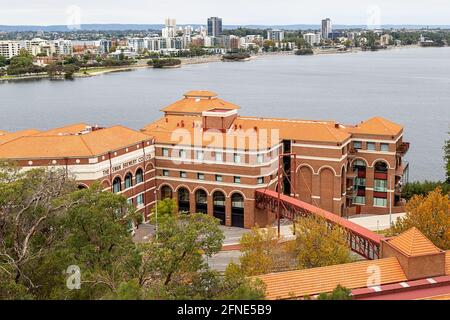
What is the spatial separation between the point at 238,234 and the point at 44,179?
1948 centimetres

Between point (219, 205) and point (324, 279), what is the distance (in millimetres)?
22162

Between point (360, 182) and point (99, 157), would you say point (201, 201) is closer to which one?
point (99, 157)

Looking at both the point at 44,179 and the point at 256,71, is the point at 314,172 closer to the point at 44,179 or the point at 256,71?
the point at 44,179

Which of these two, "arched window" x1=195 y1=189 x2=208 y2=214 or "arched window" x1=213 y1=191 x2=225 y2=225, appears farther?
"arched window" x1=195 y1=189 x2=208 y2=214

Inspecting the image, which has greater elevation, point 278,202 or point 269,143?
point 269,143

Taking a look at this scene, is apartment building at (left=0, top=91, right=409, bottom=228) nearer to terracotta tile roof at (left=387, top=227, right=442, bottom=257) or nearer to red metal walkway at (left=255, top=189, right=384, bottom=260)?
red metal walkway at (left=255, top=189, right=384, bottom=260)

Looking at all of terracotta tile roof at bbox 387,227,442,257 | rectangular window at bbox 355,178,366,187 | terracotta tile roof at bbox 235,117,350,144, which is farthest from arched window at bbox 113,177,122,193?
terracotta tile roof at bbox 387,227,442,257

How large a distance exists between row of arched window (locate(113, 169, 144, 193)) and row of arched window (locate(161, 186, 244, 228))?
7.94ft

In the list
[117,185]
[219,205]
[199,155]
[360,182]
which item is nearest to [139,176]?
[117,185]

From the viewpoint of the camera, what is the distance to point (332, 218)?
35.6 metres

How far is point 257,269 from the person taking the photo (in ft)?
89.7

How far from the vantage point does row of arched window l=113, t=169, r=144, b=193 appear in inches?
1621

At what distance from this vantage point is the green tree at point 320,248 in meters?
28.4
